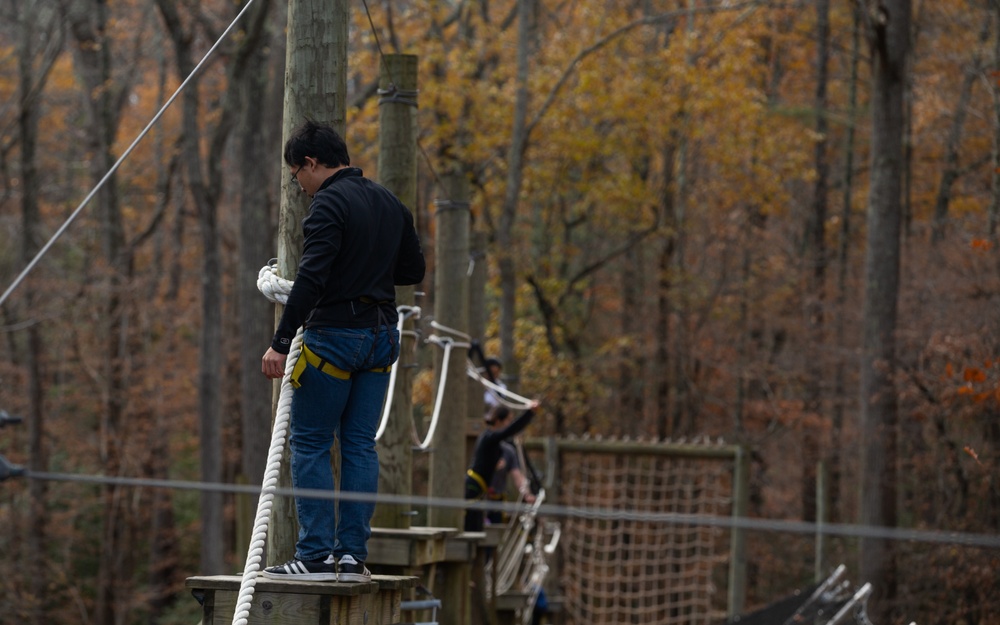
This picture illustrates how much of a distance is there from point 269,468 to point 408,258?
0.99m

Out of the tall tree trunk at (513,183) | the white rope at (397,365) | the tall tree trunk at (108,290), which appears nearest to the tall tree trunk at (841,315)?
the tall tree trunk at (513,183)

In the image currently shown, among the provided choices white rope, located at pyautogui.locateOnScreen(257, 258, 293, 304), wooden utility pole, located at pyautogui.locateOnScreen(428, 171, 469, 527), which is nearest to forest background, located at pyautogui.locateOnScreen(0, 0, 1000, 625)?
wooden utility pole, located at pyautogui.locateOnScreen(428, 171, 469, 527)

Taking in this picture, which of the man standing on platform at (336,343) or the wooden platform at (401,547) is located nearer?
the man standing on platform at (336,343)

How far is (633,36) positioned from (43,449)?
38.6 ft

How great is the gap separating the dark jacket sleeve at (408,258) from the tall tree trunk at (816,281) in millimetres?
16888

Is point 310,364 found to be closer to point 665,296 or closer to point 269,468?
point 269,468

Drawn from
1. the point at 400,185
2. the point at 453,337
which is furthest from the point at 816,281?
the point at 400,185

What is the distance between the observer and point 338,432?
15.0ft

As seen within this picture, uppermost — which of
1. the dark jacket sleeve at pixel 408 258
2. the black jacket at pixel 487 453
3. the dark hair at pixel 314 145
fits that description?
the dark hair at pixel 314 145

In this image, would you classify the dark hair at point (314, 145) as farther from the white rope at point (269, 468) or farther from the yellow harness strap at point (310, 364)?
the yellow harness strap at point (310, 364)

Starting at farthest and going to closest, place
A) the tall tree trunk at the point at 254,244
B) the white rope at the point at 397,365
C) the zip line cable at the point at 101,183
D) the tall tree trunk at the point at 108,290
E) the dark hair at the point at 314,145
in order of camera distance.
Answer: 1. the tall tree trunk at the point at 108,290
2. the tall tree trunk at the point at 254,244
3. the white rope at the point at 397,365
4. the dark hair at the point at 314,145
5. the zip line cable at the point at 101,183

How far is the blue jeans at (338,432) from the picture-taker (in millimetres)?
4320

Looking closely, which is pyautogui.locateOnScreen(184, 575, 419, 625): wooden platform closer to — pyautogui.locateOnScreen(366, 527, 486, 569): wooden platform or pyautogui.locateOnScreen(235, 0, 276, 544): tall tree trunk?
pyautogui.locateOnScreen(366, 527, 486, 569): wooden platform

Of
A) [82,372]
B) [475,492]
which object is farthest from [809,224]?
[475,492]
